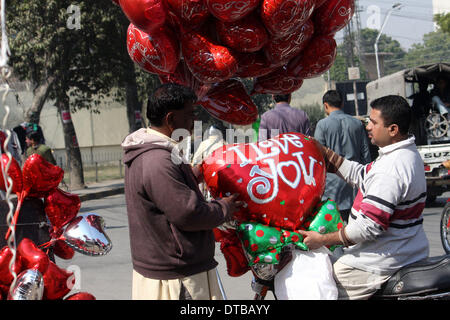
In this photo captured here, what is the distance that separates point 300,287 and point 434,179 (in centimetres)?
756

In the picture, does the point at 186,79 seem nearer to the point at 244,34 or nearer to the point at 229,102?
the point at 229,102

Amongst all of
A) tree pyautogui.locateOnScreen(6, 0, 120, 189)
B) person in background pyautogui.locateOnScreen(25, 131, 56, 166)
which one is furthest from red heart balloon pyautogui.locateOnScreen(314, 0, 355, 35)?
tree pyautogui.locateOnScreen(6, 0, 120, 189)

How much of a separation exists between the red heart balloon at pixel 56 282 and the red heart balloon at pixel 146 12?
1157mm

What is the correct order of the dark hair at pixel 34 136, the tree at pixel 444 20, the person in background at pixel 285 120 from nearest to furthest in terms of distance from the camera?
the person in background at pixel 285 120
the dark hair at pixel 34 136
the tree at pixel 444 20

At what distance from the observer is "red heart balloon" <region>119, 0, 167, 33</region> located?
8.26 feet

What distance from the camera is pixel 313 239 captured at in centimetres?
254

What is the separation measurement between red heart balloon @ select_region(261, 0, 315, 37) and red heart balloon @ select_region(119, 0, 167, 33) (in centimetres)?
47

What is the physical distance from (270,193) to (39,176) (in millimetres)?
1034

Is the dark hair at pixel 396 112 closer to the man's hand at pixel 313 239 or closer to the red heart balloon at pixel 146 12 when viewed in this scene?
the man's hand at pixel 313 239

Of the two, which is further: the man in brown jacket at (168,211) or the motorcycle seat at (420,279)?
the motorcycle seat at (420,279)

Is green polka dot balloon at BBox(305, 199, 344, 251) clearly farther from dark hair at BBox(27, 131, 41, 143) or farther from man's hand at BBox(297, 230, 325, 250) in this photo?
dark hair at BBox(27, 131, 41, 143)

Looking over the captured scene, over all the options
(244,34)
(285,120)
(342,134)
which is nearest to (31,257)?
(244,34)

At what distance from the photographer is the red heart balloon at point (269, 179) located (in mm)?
2547

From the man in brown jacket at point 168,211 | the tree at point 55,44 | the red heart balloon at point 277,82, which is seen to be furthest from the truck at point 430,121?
the tree at point 55,44
